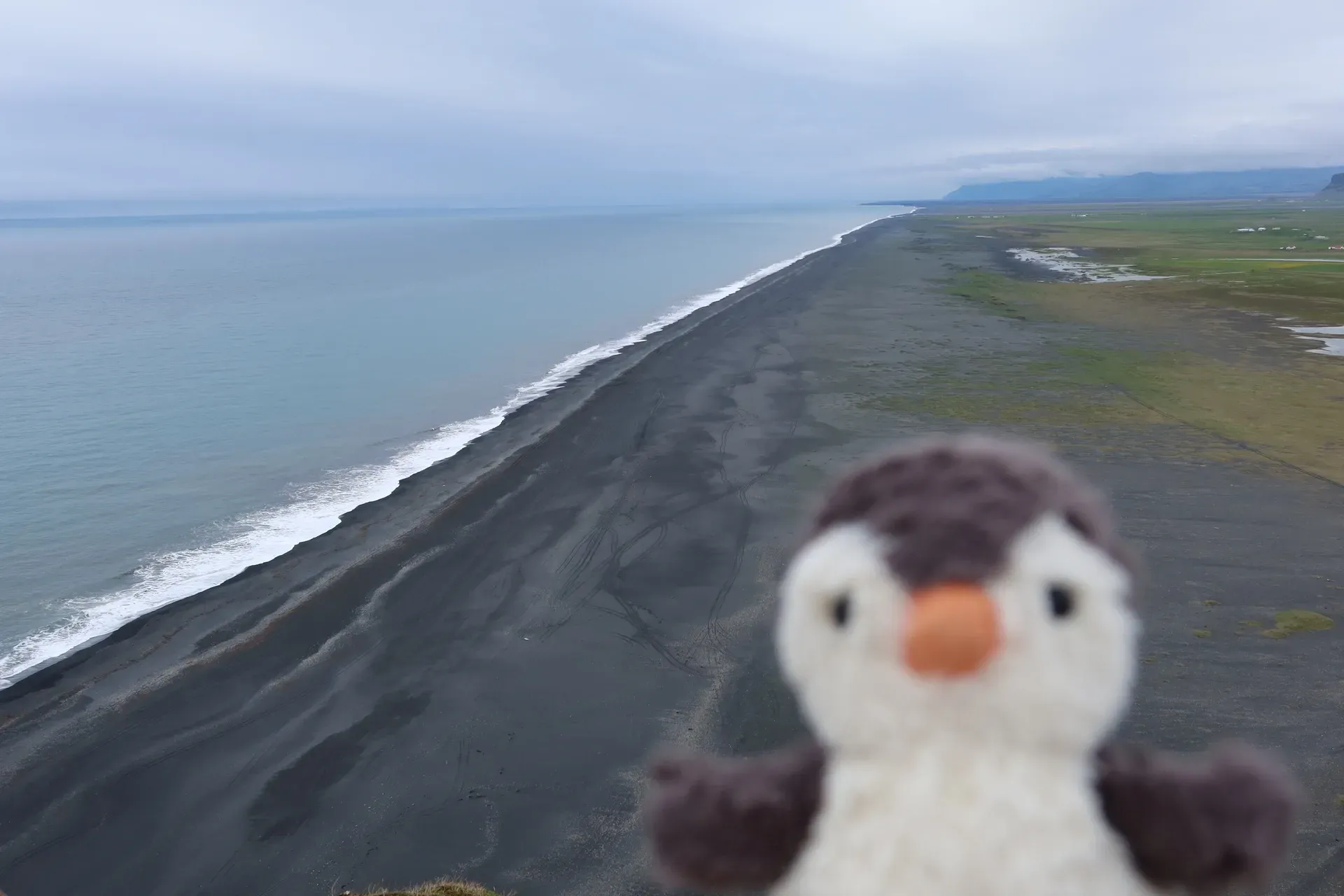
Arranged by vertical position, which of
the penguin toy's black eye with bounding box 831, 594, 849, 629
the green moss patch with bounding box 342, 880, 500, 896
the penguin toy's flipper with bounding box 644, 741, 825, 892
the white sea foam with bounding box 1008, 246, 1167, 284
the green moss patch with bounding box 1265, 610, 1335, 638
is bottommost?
the green moss patch with bounding box 342, 880, 500, 896

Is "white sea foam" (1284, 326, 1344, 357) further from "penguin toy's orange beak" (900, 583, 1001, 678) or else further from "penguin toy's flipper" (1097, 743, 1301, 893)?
"penguin toy's orange beak" (900, 583, 1001, 678)

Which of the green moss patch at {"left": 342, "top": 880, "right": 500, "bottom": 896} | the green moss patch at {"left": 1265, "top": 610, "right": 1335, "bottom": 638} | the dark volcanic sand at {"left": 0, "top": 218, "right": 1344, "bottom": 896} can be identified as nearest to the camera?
the green moss patch at {"left": 342, "top": 880, "right": 500, "bottom": 896}

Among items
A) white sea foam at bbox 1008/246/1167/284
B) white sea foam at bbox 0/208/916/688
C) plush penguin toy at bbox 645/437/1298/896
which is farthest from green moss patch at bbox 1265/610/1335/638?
white sea foam at bbox 1008/246/1167/284

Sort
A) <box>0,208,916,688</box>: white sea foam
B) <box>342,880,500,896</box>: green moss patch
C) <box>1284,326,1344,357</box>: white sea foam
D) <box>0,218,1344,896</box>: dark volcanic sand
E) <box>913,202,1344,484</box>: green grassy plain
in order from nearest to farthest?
<box>342,880,500,896</box>: green moss patch
<box>0,218,1344,896</box>: dark volcanic sand
<box>0,208,916,688</box>: white sea foam
<box>913,202,1344,484</box>: green grassy plain
<box>1284,326,1344,357</box>: white sea foam

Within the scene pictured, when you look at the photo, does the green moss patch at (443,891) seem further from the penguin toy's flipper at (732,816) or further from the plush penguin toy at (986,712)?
the plush penguin toy at (986,712)

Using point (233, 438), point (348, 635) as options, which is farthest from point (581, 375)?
point (348, 635)
